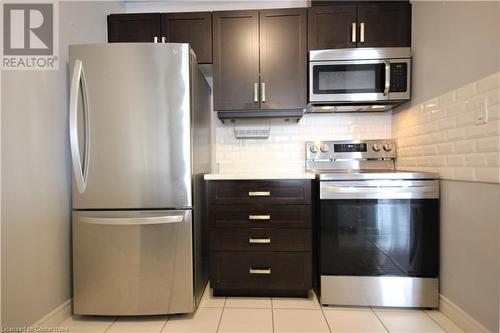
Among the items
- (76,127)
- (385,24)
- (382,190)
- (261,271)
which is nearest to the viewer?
(76,127)

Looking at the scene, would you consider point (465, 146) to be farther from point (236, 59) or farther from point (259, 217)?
point (236, 59)

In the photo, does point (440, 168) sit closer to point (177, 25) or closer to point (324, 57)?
point (324, 57)

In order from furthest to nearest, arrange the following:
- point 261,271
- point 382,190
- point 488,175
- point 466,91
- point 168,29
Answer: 1. point 168,29
2. point 261,271
3. point 382,190
4. point 466,91
5. point 488,175

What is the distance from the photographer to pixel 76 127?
4.99 feet

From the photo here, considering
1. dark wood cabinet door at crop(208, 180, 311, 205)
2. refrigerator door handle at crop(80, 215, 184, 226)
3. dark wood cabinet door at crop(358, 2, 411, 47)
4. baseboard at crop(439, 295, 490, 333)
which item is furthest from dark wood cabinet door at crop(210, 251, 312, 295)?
dark wood cabinet door at crop(358, 2, 411, 47)

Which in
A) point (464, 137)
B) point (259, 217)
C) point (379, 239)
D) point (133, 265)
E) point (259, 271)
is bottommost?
point (259, 271)

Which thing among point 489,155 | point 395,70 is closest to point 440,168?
point 489,155

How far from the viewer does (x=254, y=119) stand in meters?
2.32

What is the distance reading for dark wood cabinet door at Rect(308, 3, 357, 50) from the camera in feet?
6.41

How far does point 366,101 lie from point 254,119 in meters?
0.94

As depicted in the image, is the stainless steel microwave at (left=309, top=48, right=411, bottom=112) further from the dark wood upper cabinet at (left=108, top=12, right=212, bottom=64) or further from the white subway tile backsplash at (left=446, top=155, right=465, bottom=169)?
the dark wood upper cabinet at (left=108, top=12, right=212, bottom=64)

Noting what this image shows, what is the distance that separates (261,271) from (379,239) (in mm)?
829

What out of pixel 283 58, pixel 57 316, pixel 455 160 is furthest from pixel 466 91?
pixel 57 316

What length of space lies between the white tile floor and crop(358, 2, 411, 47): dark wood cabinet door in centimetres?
192
